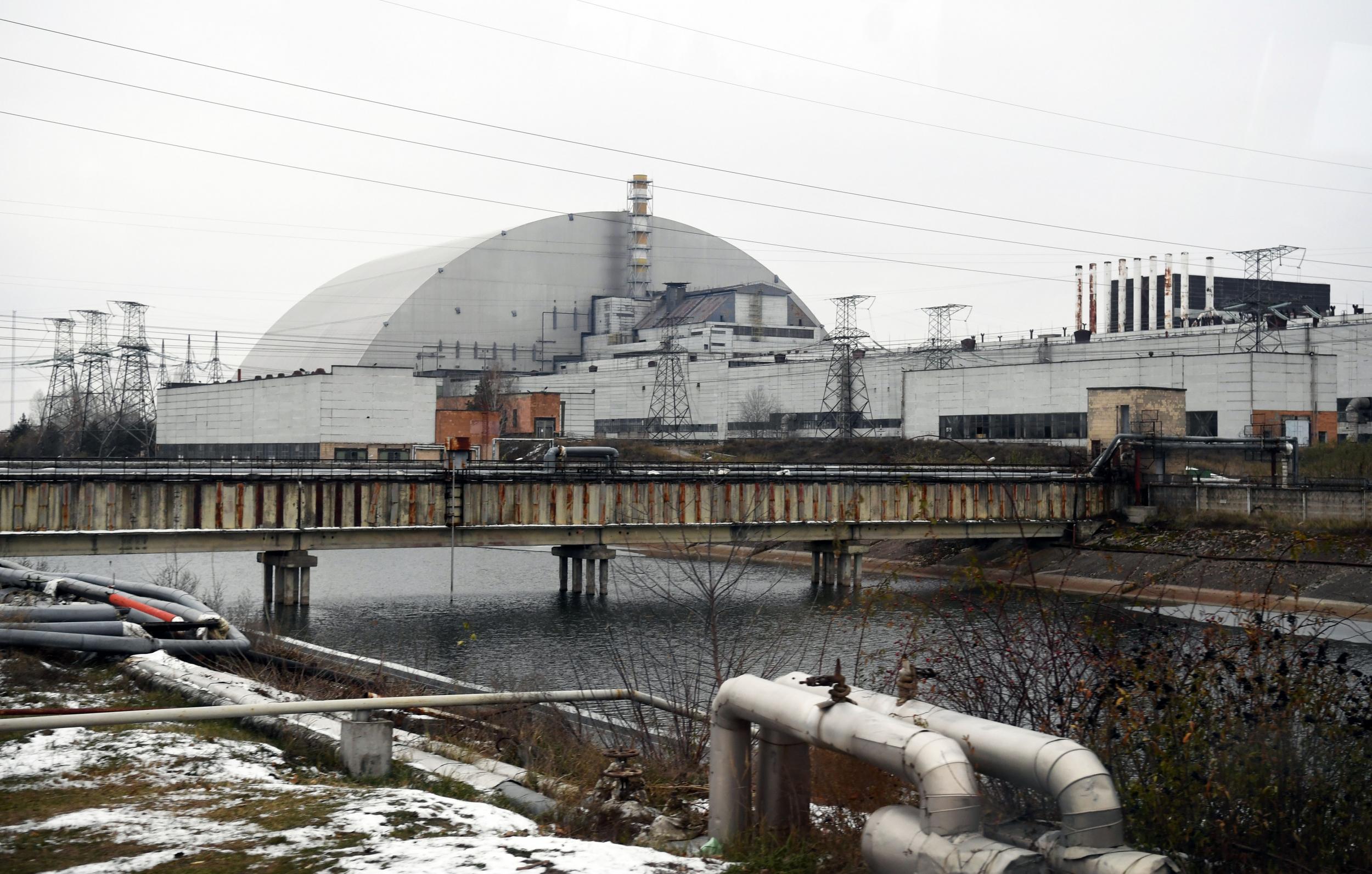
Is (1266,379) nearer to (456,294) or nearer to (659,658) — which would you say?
(659,658)

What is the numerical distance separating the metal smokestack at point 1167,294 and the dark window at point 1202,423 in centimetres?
3608

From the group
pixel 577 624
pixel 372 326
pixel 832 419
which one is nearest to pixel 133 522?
pixel 577 624

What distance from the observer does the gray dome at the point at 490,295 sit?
355ft

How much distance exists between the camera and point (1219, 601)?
3441 cm

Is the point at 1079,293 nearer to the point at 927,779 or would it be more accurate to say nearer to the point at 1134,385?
the point at 1134,385

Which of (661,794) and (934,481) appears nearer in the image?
(661,794)

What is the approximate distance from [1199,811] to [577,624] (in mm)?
28409

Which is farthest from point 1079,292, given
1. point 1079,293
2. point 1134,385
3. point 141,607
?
point 141,607

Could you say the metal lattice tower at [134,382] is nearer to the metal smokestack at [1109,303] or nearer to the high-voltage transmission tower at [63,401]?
the high-voltage transmission tower at [63,401]

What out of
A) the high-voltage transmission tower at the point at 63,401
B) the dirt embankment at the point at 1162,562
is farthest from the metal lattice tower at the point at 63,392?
the dirt embankment at the point at 1162,562

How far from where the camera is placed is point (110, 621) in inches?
516

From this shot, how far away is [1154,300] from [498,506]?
9332 centimetres

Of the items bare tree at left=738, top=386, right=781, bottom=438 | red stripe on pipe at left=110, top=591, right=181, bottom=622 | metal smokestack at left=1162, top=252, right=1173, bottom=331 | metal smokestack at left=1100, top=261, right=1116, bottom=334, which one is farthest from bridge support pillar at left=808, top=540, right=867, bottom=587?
metal smokestack at left=1100, top=261, right=1116, bottom=334

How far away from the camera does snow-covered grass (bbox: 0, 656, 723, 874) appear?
255 inches
